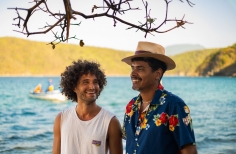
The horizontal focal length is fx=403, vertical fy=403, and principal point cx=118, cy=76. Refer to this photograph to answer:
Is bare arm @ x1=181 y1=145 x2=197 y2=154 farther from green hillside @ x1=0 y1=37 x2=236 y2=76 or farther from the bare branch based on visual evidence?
green hillside @ x1=0 y1=37 x2=236 y2=76

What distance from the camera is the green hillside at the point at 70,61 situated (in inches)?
4350

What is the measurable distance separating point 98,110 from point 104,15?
→ 1453mm

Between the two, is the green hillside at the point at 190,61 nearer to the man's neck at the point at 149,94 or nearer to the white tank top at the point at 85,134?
the white tank top at the point at 85,134

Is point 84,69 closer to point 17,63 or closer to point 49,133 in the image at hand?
point 49,133

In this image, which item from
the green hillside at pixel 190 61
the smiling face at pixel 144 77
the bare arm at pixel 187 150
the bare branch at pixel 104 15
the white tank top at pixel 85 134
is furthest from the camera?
the green hillside at pixel 190 61

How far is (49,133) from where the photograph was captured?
58.8ft

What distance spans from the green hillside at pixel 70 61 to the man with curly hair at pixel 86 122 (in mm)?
101040

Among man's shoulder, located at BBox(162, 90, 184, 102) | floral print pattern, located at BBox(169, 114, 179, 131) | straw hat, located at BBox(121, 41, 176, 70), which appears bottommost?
floral print pattern, located at BBox(169, 114, 179, 131)

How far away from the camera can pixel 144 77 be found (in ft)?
8.57

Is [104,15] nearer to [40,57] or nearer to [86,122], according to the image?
[86,122]

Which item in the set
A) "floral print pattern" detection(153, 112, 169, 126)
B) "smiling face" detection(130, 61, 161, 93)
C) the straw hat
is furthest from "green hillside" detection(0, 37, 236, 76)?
"floral print pattern" detection(153, 112, 169, 126)

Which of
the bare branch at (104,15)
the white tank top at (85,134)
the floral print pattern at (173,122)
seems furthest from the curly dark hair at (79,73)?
the bare branch at (104,15)

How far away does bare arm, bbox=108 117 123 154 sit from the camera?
289cm

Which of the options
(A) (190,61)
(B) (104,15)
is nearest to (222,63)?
(A) (190,61)
